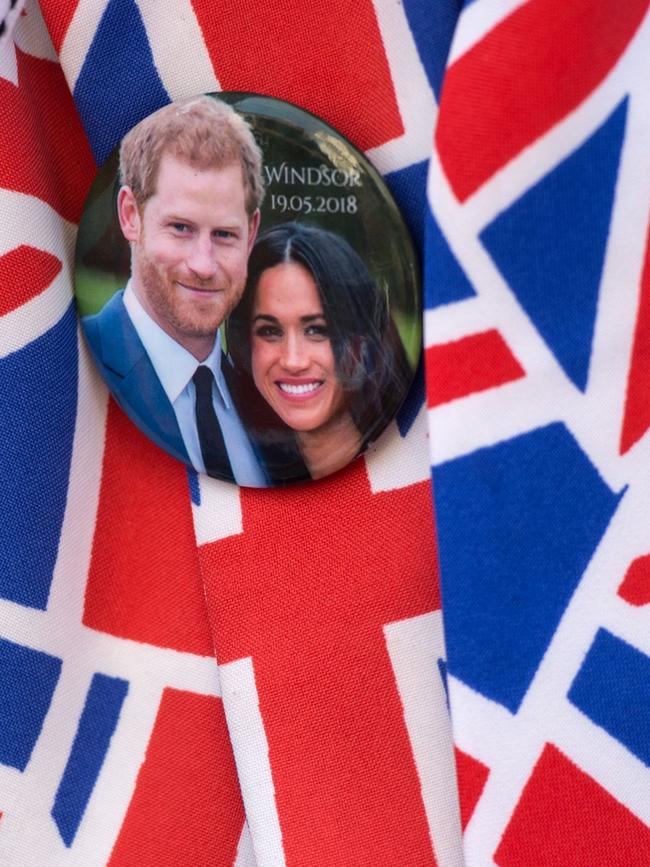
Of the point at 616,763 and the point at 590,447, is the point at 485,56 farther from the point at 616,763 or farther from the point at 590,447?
the point at 616,763

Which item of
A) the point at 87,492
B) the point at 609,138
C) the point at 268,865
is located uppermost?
the point at 609,138

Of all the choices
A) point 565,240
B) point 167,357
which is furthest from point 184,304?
point 565,240

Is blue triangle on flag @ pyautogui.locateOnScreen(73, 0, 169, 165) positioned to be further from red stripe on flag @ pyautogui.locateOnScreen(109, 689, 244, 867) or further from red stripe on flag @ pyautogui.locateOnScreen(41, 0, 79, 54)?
red stripe on flag @ pyautogui.locateOnScreen(109, 689, 244, 867)

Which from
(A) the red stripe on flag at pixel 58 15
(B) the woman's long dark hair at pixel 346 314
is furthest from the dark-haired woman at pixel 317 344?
(A) the red stripe on flag at pixel 58 15

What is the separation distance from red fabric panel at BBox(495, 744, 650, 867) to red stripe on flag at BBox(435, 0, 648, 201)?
201mm

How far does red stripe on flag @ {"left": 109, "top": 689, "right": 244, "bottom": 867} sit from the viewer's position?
39 centimetres

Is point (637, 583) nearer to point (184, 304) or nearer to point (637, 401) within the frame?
point (637, 401)

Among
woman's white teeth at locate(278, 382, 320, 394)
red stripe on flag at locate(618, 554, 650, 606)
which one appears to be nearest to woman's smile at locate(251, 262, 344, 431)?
woman's white teeth at locate(278, 382, 320, 394)

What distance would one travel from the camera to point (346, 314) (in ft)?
1.12

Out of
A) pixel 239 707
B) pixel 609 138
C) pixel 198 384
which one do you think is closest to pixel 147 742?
pixel 239 707

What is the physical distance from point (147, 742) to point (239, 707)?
1.8 inches

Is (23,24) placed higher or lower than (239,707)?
higher

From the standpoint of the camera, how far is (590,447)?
327 millimetres

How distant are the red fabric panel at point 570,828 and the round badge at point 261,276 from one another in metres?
0.13
